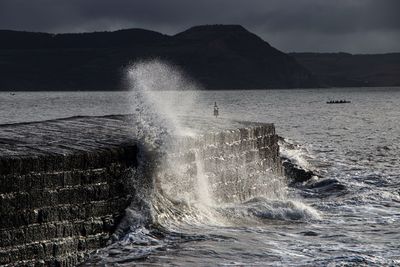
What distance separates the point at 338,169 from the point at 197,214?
1342 centimetres

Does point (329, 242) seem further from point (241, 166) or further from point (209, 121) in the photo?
point (209, 121)

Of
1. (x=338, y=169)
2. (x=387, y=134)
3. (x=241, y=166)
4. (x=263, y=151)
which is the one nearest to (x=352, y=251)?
(x=241, y=166)

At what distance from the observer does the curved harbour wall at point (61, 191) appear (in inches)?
354

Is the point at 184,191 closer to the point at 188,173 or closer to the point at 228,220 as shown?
the point at 188,173

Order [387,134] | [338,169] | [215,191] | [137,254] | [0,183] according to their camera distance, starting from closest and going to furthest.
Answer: [0,183] → [137,254] → [215,191] → [338,169] → [387,134]

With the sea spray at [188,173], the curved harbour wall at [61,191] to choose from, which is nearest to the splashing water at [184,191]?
the sea spray at [188,173]

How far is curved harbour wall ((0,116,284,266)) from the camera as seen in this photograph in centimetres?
900

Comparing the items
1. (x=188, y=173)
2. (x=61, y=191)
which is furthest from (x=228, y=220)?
(x=61, y=191)

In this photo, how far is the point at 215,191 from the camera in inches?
557

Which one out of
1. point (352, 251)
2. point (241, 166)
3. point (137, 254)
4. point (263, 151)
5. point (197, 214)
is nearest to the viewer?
point (137, 254)

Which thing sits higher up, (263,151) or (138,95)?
(138,95)

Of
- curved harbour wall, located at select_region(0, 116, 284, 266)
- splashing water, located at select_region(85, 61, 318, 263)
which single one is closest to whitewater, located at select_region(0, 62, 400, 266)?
splashing water, located at select_region(85, 61, 318, 263)

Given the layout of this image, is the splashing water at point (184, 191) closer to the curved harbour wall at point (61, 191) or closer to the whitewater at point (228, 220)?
the whitewater at point (228, 220)

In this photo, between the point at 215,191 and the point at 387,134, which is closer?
the point at 215,191
